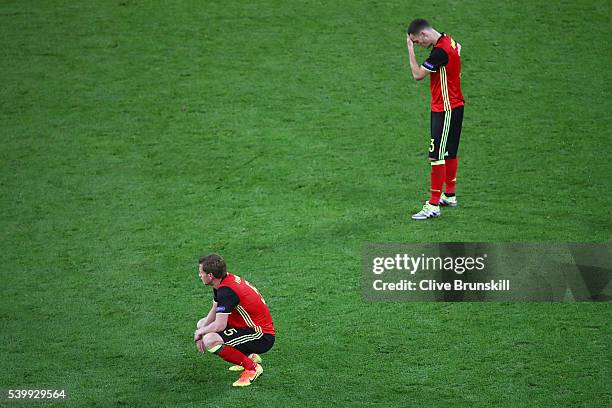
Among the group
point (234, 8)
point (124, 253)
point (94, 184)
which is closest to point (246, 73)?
point (234, 8)

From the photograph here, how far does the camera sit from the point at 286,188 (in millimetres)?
10195

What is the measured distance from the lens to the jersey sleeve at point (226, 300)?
6926 mm

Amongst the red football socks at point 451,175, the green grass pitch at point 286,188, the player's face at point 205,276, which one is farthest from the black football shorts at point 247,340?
the red football socks at point 451,175

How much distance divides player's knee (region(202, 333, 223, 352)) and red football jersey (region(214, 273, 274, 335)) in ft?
0.58

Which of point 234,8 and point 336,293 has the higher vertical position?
point 234,8

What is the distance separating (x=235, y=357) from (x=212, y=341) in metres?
0.22

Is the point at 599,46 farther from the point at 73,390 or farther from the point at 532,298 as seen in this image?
the point at 73,390

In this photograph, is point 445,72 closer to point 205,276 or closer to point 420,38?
point 420,38

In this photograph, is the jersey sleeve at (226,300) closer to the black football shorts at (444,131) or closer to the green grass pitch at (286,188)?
the green grass pitch at (286,188)

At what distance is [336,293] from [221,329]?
1704 mm

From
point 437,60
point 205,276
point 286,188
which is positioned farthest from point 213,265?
point 286,188

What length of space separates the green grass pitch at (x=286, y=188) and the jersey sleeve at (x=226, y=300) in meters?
0.64

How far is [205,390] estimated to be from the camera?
7.08 meters

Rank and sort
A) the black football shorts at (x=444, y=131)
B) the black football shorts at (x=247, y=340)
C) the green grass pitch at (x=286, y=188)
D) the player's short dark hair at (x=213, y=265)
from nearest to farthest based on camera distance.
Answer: the player's short dark hair at (x=213, y=265) → the black football shorts at (x=247, y=340) → the green grass pitch at (x=286, y=188) → the black football shorts at (x=444, y=131)
